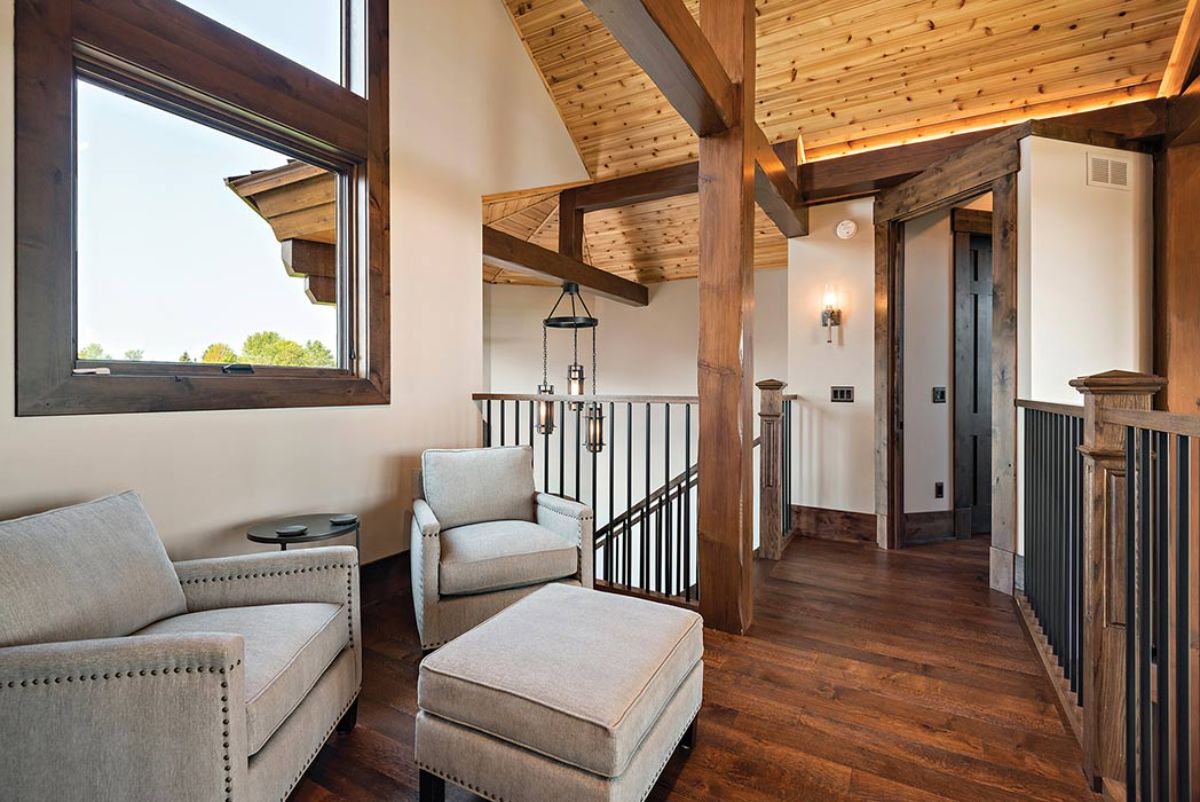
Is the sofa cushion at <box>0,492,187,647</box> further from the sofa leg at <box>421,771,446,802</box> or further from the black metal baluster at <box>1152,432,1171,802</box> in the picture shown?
the black metal baluster at <box>1152,432,1171,802</box>

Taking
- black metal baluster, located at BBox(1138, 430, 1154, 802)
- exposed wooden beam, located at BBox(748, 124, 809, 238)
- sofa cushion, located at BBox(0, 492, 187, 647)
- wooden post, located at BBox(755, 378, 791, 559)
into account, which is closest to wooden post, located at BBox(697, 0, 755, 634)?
exposed wooden beam, located at BBox(748, 124, 809, 238)

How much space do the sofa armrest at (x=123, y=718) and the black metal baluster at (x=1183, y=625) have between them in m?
2.02

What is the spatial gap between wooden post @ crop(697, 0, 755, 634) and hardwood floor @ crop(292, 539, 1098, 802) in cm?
33

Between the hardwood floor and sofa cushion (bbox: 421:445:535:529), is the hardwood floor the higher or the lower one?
the lower one

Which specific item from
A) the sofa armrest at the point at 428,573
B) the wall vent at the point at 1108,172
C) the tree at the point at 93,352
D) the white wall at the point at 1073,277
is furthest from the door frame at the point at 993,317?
the tree at the point at 93,352

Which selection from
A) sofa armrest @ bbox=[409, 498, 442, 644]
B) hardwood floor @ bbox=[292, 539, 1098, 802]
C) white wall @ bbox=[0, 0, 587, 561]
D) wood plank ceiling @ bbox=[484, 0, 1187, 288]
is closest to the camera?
hardwood floor @ bbox=[292, 539, 1098, 802]

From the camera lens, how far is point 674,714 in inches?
62.6

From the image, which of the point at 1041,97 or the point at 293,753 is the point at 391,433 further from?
the point at 1041,97

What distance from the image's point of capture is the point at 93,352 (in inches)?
79.7

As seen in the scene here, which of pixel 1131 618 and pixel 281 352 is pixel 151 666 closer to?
pixel 281 352

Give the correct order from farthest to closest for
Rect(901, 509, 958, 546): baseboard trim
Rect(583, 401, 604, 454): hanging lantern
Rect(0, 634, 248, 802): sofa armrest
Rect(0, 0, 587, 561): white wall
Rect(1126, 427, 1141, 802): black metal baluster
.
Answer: Rect(901, 509, 958, 546): baseboard trim
Rect(583, 401, 604, 454): hanging lantern
Rect(0, 0, 587, 561): white wall
Rect(1126, 427, 1141, 802): black metal baluster
Rect(0, 634, 248, 802): sofa armrest

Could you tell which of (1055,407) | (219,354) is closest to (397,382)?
(219,354)

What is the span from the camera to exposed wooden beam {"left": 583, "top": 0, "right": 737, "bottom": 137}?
1718 mm

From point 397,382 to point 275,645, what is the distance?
182cm
